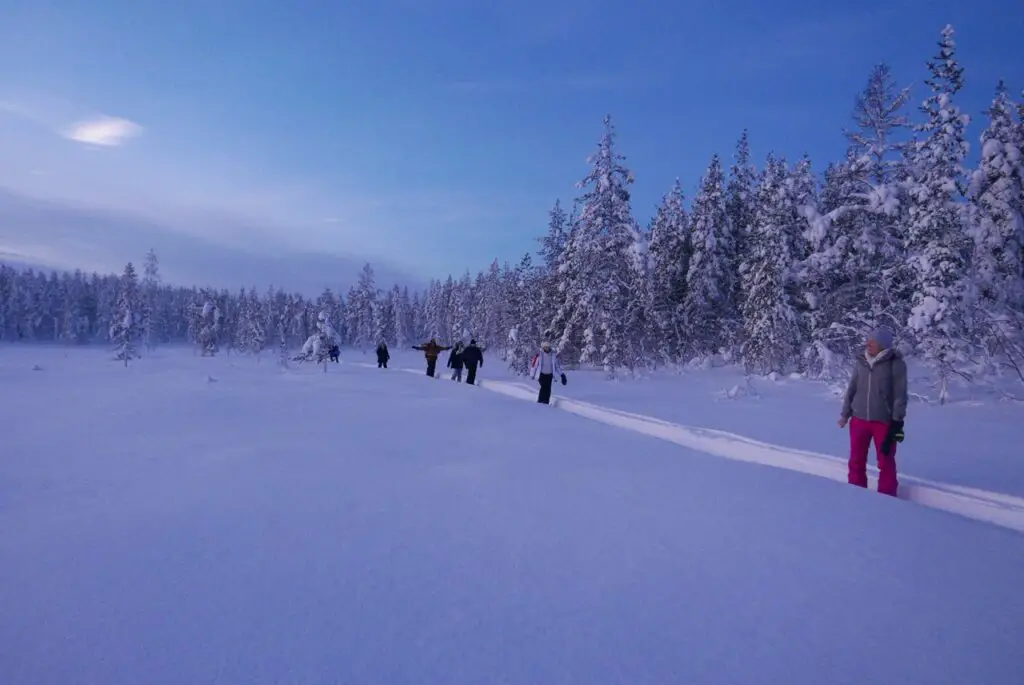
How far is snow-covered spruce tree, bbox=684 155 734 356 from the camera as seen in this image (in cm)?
3778

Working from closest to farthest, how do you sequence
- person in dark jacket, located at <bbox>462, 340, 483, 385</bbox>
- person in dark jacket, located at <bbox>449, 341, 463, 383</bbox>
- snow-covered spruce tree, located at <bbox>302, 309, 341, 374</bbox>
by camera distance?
person in dark jacket, located at <bbox>462, 340, 483, 385</bbox> < person in dark jacket, located at <bbox>449, 341, 463, 383</bbox> < snow-covered spruce tree, located at <bbox>302, 309, 341, 374</bbox>

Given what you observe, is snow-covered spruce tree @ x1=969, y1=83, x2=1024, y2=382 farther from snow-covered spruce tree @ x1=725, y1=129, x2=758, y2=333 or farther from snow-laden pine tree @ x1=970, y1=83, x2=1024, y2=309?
snow-covered spruce tree @ x1=725, y1=129, x2=758, y2=333

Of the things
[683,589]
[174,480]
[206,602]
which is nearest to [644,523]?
[683,589]

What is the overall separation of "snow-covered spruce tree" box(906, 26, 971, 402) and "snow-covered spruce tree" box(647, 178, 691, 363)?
15.5 meters

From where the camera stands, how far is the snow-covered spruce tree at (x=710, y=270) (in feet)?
124

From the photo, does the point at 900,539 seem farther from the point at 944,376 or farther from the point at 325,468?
the point at 944,376

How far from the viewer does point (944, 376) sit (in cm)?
1916

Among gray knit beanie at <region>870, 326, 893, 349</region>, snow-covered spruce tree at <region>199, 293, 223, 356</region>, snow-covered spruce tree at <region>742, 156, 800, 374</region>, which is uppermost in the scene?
snow-covered spruce tree at <region>742, 156, 800, 374</region>

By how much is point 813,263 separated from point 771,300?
723 cm

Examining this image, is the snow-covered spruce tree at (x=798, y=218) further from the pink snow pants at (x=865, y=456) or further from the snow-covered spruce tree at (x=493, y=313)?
the snow-covered spruce tree at (x=493, y=313)

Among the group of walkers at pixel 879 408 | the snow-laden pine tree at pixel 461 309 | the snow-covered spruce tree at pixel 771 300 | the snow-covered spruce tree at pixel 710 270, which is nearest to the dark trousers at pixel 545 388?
the group of walkers at pixel 879 408

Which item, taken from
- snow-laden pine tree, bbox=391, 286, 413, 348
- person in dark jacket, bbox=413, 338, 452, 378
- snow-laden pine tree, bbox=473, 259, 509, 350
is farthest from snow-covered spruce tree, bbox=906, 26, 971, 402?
snow-laden pine tree, bbox=391, 286, 413, 348

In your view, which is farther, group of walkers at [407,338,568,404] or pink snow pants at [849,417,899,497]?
group of walkers at [407,338,568,404]

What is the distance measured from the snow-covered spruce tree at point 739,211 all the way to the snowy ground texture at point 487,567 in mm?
31173
